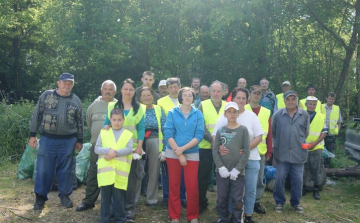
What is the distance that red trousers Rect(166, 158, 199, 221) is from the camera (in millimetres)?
5234

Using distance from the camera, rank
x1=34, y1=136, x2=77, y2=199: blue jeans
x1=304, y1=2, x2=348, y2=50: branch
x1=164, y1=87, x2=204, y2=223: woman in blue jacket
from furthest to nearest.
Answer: x1=304, y1=2, x2=348, y2=50: branch, x1=34, y1=136, x2=77, y2=199: blue jeans, x1=164, y1=87, x2=204, y2=223: woman in blue jacket

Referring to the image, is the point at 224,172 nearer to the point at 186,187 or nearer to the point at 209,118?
the point at 186,187

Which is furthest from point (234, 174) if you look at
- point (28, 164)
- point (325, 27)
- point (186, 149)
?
point (325, 27)

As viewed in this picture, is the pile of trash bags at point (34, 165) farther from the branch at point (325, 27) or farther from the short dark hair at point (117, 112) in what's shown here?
the branch at point (325, 27)

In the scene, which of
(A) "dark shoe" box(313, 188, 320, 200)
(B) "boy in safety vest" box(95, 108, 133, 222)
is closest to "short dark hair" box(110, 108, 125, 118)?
(B) "boy in safety vest" box(95, 108, 133, 222)

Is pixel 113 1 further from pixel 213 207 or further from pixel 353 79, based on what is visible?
pixel 213 207

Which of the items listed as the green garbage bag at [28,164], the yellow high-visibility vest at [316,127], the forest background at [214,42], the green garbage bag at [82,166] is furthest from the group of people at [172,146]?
the forest background at [214,42]

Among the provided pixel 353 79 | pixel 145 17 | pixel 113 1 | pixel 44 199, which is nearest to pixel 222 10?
pixel 145 17

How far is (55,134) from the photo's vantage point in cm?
580

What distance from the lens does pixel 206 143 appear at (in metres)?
5.79

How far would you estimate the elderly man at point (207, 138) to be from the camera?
5766mm

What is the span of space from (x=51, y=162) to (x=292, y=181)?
153 inches

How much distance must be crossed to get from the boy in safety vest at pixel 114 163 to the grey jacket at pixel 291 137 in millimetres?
2570

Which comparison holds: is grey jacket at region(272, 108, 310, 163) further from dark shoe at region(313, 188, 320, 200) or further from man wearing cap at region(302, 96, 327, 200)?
dark shoe at region(313, 188, 320, 200)
